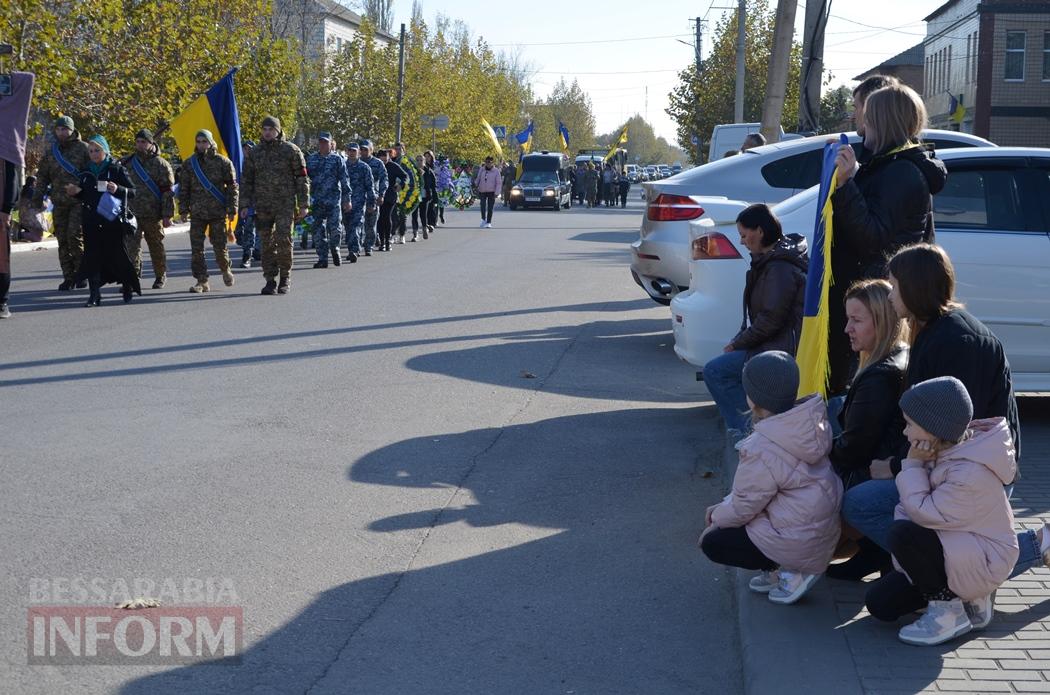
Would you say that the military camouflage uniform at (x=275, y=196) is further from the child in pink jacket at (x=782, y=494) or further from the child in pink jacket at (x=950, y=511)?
the child in pink jacket at (x=950, y=511)

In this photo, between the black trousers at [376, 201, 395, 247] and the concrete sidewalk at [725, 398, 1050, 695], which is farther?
the black trousers at [376, 201, 395, 247]

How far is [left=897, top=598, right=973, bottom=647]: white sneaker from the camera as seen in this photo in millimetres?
4406

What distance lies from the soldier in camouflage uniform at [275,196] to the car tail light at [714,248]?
7959mm

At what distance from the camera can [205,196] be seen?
1570 cm

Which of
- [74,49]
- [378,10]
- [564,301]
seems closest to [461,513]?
[564,301]

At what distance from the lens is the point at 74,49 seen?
27141 millimetres

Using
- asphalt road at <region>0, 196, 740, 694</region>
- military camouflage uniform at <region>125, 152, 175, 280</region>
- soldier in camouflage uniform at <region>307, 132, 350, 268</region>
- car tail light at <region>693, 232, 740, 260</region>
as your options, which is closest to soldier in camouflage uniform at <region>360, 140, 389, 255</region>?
soldier in camouflage uniform at <region>307, 132, 350, 268</region>

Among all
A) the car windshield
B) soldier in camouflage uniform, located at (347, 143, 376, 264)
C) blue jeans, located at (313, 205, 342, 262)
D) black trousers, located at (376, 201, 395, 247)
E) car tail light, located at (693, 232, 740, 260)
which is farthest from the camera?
the car windshield

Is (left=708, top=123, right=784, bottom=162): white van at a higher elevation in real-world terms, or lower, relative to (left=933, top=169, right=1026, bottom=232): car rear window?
higher

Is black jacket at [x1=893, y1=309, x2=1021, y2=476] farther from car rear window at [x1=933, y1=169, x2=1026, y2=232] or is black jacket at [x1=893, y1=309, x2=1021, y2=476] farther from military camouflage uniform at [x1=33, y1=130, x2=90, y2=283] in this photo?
military camouflage uniform at [x1=33, y1=130, x2=90, y2=283]

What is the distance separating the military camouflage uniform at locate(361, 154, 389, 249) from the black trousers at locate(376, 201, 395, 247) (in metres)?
1.29

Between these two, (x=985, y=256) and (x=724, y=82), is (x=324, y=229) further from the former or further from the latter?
(x=724, y=82)

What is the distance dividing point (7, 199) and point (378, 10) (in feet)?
303

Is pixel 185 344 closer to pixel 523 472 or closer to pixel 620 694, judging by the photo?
pixel 523 472
